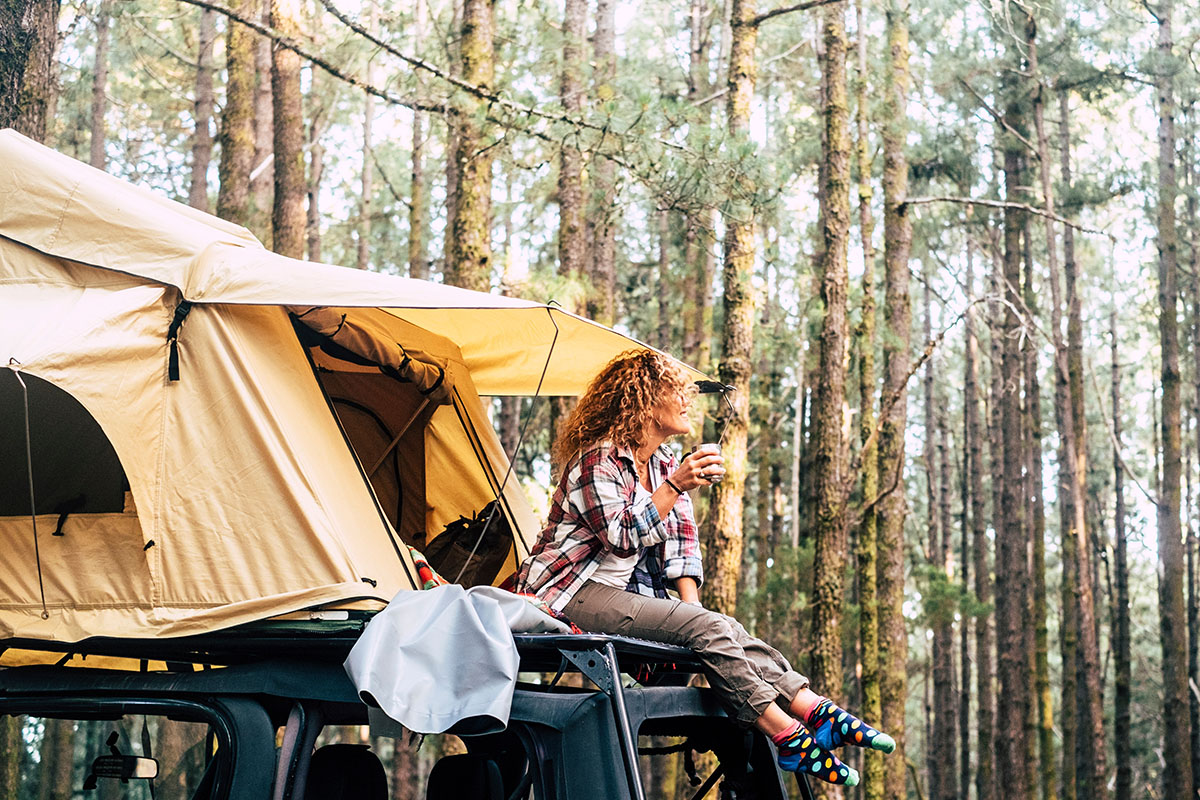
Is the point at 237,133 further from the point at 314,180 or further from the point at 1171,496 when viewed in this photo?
the point at 1171,496

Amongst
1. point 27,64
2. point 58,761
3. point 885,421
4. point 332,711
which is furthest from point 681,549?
point 58,761

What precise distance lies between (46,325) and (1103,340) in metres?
34.4

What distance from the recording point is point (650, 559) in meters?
4.58

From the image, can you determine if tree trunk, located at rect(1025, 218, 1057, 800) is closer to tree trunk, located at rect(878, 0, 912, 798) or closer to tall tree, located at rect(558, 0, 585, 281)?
tree trunk, located at rect(878, 0, 912, 798)

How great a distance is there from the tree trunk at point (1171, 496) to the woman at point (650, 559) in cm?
1293

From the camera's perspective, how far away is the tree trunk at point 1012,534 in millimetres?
17875

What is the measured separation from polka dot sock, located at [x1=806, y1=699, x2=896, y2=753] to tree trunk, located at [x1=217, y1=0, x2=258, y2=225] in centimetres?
936

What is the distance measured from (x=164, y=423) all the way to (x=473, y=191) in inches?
228

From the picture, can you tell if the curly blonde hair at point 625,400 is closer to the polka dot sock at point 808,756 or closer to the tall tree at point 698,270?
the polka dot sock at point 808,756

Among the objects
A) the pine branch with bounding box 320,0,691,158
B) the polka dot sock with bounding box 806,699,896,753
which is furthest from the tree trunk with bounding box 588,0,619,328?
the polka dot sock with bounding box 806,699,896,753

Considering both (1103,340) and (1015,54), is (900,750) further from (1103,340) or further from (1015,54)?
(1103,340)

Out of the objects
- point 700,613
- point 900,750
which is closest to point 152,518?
point 700,613

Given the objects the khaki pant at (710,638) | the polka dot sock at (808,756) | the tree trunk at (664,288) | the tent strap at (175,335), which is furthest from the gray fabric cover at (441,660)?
the tree trunk at (664,288)

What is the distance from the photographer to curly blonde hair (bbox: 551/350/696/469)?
14.5 feet
